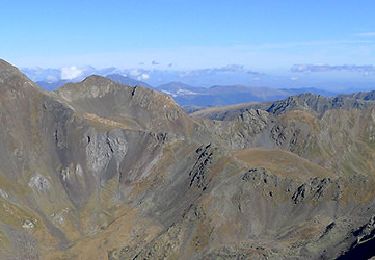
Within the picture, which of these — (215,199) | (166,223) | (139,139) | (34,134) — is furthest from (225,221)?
(34,134)

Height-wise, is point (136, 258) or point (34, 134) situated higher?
point (34, 134)

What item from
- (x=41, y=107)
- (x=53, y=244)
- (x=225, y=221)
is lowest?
(x=53, y=244)

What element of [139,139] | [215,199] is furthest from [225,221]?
[139,139]

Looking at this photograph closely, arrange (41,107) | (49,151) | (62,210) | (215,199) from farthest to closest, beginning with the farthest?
1. (41,107)
2. (49,151)
3. (62,210)
4. (215,199)

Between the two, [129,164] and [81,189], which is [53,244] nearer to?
[81,189]

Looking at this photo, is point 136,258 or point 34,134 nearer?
point 136,258

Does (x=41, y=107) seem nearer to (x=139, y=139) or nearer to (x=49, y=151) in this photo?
(x=49, y=151)

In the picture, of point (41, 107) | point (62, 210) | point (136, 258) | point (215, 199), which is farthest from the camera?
point (41, 107)
